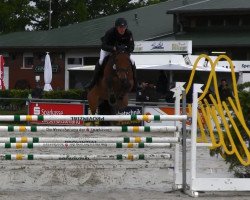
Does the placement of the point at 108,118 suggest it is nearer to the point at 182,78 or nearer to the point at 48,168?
the point at 48,168

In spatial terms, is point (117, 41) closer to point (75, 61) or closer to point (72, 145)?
point (72, 145)

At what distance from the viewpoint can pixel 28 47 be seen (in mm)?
38062

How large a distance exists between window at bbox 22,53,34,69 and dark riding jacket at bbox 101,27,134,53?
30398 mm

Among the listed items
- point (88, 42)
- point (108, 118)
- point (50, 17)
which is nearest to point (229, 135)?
point (108, 118)

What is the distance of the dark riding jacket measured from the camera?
30.2 ft

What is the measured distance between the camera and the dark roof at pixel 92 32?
119 feet

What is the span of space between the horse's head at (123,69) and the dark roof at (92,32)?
85.3 feet

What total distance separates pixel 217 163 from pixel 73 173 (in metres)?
2.72

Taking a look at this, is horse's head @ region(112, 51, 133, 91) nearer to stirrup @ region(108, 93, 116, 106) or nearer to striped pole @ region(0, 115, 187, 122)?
stirrup @ region(108, 93, 116, 106)

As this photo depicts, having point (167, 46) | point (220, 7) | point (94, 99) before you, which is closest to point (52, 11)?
point (220, 7)

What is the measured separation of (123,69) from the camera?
887cm

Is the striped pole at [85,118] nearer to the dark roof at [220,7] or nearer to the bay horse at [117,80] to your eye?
the bay horse at [117,80]

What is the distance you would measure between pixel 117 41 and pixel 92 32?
97.1 ft

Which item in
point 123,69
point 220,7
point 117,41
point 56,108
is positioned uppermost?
point 220,7
